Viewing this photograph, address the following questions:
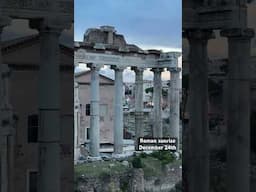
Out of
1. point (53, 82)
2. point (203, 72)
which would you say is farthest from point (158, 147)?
point (53, 82)

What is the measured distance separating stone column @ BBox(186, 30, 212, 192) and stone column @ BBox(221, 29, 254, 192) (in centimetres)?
55

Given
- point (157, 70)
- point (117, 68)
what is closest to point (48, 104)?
point (117, 68)

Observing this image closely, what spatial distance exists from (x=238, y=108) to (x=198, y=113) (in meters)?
0.85

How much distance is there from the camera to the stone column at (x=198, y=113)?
1122 cm

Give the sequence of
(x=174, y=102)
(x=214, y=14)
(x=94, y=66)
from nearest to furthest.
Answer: (x=214, y=14), (x=94, y=66), (x=174, y=102)

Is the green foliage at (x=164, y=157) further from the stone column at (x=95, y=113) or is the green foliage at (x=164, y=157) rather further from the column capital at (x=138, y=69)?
the column capital at (x=138, y=69)

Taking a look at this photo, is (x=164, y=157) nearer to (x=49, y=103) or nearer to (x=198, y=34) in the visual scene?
(x=198, y=34)

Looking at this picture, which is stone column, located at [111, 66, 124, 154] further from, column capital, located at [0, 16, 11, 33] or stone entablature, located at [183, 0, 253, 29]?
column capital, located at [0, 16, 11, 33]

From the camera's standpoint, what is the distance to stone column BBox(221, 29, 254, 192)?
10.7m

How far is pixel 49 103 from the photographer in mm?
9883

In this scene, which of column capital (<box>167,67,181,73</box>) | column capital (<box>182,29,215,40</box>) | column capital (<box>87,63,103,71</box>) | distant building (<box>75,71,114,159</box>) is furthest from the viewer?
distant building (<box>75,71,114,159</box>)

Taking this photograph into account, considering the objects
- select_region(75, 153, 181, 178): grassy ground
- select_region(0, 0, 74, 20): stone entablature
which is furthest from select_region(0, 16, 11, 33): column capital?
select_region(75, 153, 181, 178): grassy ground

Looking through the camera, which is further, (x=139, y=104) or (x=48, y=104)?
(x=139, y=104)

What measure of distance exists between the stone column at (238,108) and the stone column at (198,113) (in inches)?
21.5
